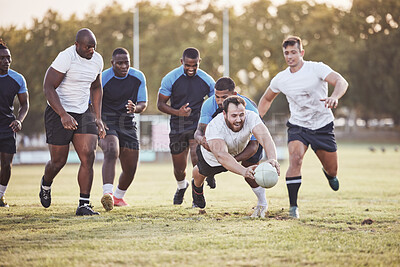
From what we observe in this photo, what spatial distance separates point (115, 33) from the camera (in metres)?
41.2

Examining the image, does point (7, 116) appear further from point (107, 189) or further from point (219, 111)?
point (219, 111)

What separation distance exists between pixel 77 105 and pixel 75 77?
1.32 ft

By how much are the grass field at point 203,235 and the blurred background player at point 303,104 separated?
87 cm

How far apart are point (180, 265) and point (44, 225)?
282 centimetres

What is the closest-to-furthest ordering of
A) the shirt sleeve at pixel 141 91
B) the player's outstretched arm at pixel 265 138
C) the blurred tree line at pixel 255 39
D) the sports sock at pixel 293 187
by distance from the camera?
the player's outstretched arm at pixel 265 138
the sports sock at pixel 293 187
the shirt sleeve at pixel 141 91
the blurred tree line at pixel 255 39

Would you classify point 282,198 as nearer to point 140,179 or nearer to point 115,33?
point 140,179

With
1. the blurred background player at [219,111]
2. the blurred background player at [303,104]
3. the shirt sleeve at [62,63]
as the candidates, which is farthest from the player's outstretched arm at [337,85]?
the shirt sleeve at [62,63]

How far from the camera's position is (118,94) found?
30.3 feet

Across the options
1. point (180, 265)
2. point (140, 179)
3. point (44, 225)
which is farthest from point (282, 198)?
point (140, 179)

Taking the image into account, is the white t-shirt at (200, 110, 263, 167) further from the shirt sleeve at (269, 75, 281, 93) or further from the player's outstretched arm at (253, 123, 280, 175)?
the shirt sleeve at (269, 75, 281, 93)

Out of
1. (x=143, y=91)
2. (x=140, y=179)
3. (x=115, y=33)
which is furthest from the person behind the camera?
(x=115, y=33)

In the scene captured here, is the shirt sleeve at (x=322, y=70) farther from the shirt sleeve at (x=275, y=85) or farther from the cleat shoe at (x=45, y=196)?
the cleat shoe at (x=45, y=196)

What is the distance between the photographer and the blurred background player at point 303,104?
8.09 meters

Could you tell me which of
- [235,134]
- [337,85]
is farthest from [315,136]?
[235,134]
